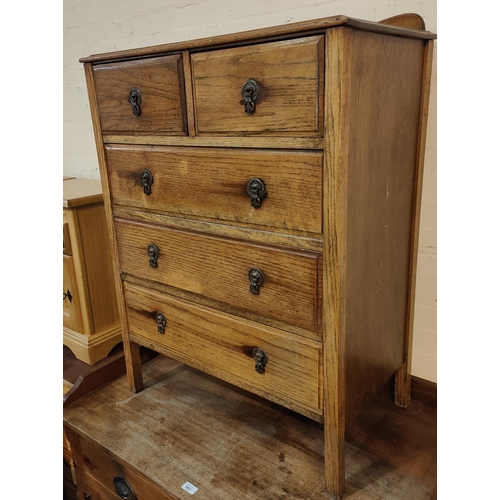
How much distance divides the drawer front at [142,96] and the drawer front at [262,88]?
63 millimetres

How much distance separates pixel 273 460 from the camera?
1.29m

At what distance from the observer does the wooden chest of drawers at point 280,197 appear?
0.98 m

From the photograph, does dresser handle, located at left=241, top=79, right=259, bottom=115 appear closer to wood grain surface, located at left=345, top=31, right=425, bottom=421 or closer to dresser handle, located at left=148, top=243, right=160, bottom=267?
wood grain surface, located at left=345, top=31, right=425, bottom=421

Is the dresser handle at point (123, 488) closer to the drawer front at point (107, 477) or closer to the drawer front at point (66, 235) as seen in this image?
the drawer front at point (107, 477)

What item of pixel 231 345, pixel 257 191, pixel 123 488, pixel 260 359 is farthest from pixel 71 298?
pixel 257 191

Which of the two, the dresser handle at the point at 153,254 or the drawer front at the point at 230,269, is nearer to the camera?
the drawer front at the point at 230,269

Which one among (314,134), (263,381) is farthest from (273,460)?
(314,134)

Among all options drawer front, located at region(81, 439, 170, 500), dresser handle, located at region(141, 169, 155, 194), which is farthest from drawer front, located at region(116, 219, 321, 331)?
drawer front, located at region(81, 439, 170, 500)

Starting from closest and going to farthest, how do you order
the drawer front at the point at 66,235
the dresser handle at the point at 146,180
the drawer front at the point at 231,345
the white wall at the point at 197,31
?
the drawer front at the point at 231,345 → the dresser handle at the point at 146,180 → the white wall at the point at 197,31 → the drawer front at the point at 66,235

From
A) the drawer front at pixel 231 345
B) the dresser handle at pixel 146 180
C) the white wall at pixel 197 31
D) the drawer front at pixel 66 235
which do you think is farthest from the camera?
the drawer front at pixel 66 235

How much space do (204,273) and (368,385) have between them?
49cm

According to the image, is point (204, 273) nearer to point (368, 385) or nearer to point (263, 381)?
point (263, 381)

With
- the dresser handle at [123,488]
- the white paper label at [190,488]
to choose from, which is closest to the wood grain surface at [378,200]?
the white paper label at [190,488]

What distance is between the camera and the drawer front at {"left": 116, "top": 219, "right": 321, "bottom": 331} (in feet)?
3.56
